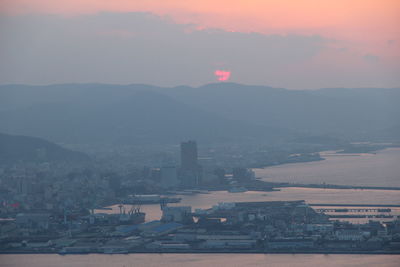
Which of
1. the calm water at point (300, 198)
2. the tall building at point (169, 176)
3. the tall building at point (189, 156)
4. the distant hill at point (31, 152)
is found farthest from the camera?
the distant hill at point (31, 152)

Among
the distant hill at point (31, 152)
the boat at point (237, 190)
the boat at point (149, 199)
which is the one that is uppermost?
the distant hill at point (31, 152)

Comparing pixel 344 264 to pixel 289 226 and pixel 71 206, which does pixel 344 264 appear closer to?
pixel 289 226

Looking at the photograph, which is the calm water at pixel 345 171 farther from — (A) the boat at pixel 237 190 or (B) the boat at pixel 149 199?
(B) the boat at pixel 149 199

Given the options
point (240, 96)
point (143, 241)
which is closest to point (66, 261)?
point (143, 241)

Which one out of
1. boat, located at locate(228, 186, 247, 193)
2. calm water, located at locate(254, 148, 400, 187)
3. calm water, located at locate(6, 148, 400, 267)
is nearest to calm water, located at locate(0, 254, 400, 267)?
calm water, located at locate(6, 148, 400, 267)

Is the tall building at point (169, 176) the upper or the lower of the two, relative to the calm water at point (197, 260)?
upper

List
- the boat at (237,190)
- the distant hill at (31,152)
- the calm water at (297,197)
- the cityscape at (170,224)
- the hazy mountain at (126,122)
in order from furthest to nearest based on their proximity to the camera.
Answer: the hazy mountain at (126,122), the distant hill at (31,152), the boat at (237,190), the calm water at (297,197), the cityscape at (170,224)

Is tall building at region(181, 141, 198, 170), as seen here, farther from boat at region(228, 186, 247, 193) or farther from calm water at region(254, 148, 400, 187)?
boat at region(228, 186, 247, 193)

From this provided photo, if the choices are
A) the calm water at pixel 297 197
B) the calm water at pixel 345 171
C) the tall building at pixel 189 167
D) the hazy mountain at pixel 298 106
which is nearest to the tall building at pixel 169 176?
the tall building at pixel 189 167
